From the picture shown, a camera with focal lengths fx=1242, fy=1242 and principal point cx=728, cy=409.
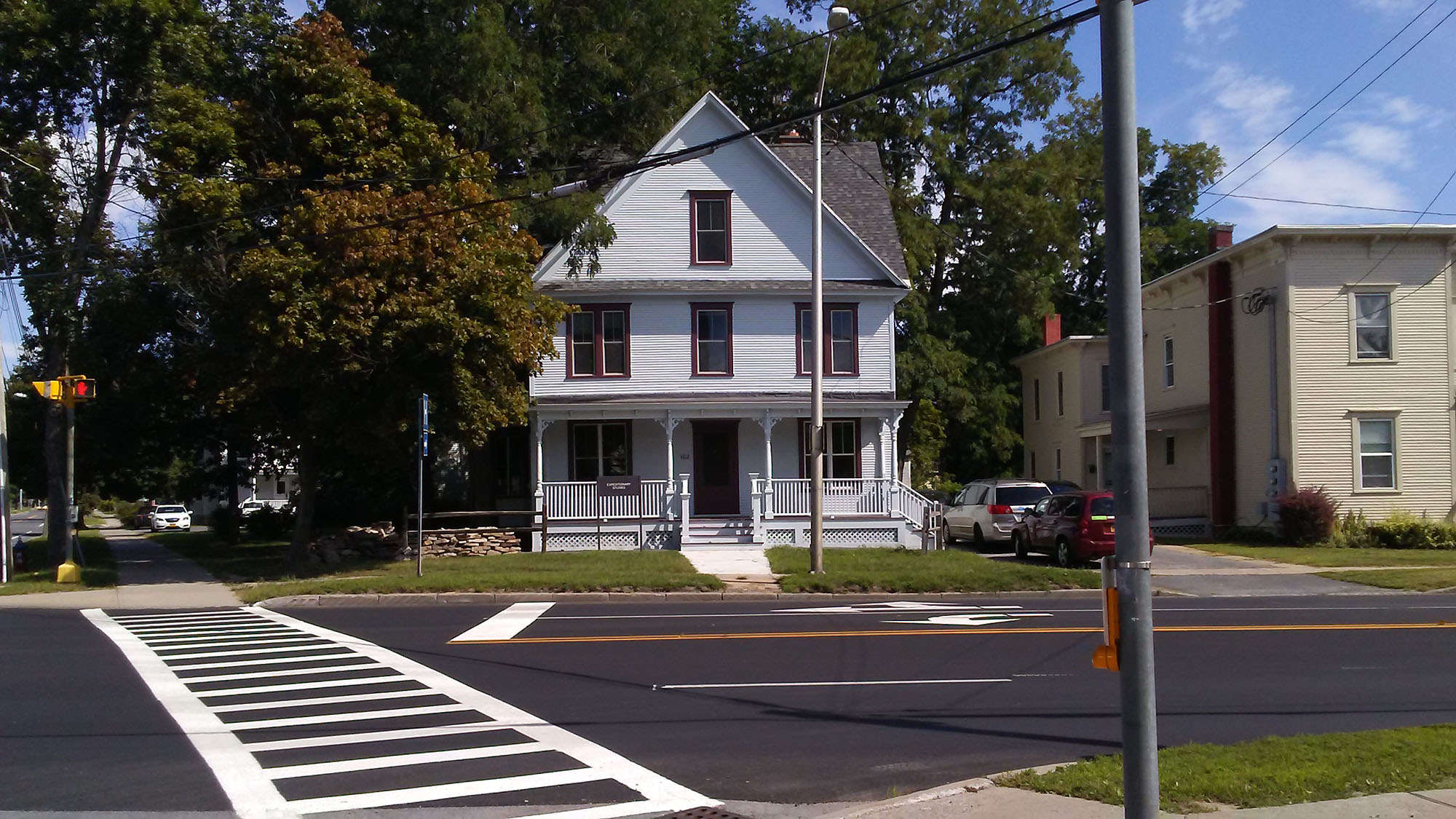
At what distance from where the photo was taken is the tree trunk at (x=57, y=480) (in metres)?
27.2

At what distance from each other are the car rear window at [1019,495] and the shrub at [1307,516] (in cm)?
563

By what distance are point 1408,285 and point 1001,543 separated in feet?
39.3

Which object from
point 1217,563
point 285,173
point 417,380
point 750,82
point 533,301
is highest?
point 750,82

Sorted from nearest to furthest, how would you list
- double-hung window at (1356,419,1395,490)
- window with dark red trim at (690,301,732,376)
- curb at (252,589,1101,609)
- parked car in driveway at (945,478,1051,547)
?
curb at (252,589,1101,609)
parked car in driveway at (945,478,1051,547)
double-hung window at (1356,419,1395,490)
window with dark red trim at (690,301,732,376)

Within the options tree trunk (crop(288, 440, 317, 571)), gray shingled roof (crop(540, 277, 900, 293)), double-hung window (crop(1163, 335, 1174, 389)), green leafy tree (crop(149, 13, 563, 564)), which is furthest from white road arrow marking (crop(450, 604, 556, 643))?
double-hung window (crop(1163, 335, 1174, 389))

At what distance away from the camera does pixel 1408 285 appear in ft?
102

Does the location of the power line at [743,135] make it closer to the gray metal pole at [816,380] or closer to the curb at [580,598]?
the gray metal pole at [816,380]

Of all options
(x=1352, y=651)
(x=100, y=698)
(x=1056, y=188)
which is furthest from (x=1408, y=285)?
(x=100, y=698)

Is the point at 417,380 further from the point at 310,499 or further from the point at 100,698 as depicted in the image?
the point at 100,698

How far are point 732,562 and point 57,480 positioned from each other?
15250mm

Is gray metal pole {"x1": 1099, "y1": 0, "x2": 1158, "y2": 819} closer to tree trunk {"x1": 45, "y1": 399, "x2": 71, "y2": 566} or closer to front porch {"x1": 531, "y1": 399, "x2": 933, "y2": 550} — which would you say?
front porch {"x1": 531, "y1": 399, "x2": 933, "y2": 550}

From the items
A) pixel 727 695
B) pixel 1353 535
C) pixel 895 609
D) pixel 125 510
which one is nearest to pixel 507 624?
pixel 895 609

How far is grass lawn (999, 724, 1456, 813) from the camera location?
23.8ft

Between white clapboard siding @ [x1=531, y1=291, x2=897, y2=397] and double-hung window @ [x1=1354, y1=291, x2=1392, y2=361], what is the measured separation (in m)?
11.6
